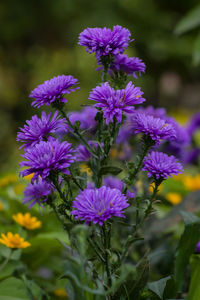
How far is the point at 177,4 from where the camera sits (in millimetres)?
6699

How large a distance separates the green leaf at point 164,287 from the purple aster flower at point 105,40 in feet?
1.39

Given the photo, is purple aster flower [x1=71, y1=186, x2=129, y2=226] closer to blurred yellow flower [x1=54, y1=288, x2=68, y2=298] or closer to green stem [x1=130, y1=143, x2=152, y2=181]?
green stem [x1=130, y1=143, x2=152, y2=181]

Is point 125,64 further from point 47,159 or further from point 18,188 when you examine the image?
point 18,188

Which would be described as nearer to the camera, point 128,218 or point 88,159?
point 88,159

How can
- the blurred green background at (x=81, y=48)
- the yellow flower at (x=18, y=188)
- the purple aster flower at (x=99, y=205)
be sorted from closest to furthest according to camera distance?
the purple aster flower at (x=99, y=205), the yellow flower at (x=18, y=188), the blurred green background at (x=81, y=48)

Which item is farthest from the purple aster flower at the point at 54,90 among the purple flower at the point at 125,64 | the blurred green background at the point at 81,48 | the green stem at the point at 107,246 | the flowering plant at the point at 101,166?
the blurred green background at the point at 81,48

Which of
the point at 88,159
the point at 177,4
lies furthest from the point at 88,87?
the point at 88,159

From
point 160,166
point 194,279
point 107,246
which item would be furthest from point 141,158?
point 194,279

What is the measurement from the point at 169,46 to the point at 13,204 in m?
5.32

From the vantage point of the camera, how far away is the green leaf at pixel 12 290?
0.71m

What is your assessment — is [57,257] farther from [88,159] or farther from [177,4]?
[177,4]

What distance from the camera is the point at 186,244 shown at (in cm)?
71

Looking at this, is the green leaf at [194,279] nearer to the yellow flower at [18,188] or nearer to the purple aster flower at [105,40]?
the purple aster flower at [105,40]

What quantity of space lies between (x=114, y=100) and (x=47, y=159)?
5.3 inches
